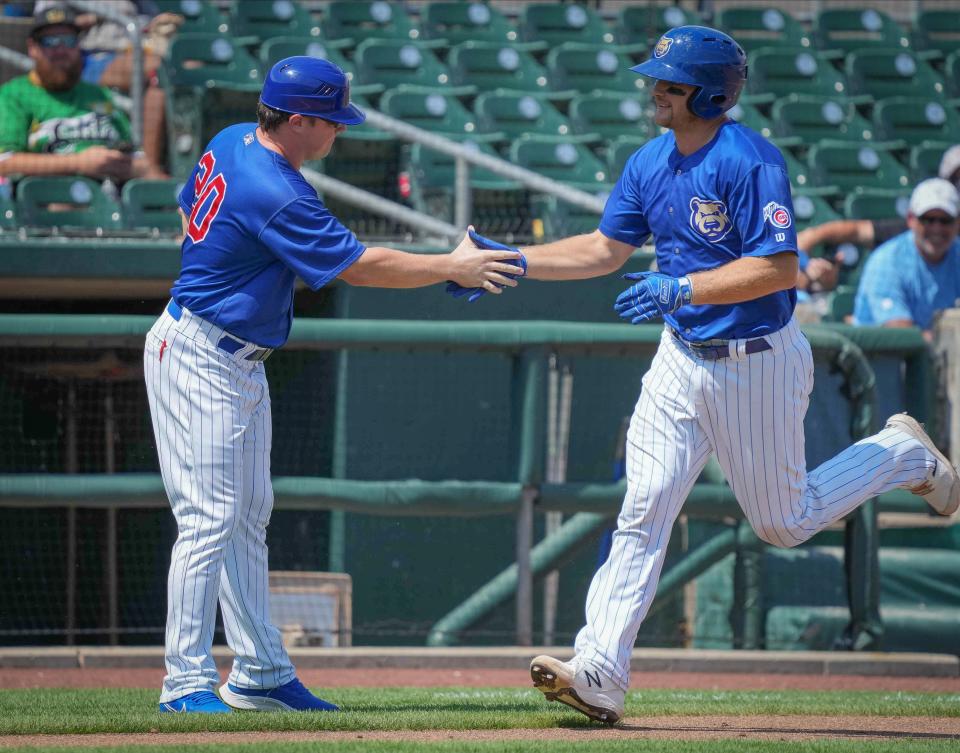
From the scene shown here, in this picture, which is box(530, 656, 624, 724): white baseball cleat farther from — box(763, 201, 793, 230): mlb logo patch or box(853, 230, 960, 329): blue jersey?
box(853, 230, 960, 329): blue jersey

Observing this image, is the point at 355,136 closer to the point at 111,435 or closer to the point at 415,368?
the point at 415,368

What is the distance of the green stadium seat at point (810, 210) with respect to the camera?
33.0 ft

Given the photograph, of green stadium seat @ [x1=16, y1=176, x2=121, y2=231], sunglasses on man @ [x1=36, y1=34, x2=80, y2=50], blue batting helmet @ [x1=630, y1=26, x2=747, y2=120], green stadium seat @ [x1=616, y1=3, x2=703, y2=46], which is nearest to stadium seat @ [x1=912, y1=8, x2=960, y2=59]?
green stadium seat @ [x1=616, y1=3, x2=703, y2=46]

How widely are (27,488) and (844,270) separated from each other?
18.9 feet

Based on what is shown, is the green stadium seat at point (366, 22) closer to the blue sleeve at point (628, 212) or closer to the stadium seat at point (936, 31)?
the stadium seat at point (936, 31)

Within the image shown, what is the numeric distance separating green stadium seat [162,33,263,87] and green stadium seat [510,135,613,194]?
181 centimetres

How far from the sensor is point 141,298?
823 centimetres

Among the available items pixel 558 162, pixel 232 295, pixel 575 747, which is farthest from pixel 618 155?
pixel 575 747

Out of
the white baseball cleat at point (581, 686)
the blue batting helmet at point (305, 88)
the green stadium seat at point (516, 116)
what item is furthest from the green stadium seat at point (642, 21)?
the white baseball cleat at point (581, 686)

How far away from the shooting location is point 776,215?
389cm

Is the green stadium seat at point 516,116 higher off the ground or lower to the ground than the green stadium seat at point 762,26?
lower

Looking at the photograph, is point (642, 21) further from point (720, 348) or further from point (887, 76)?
point (720, 348)

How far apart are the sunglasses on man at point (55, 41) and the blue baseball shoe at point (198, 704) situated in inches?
209

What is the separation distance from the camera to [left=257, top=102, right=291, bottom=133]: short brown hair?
161 inches
